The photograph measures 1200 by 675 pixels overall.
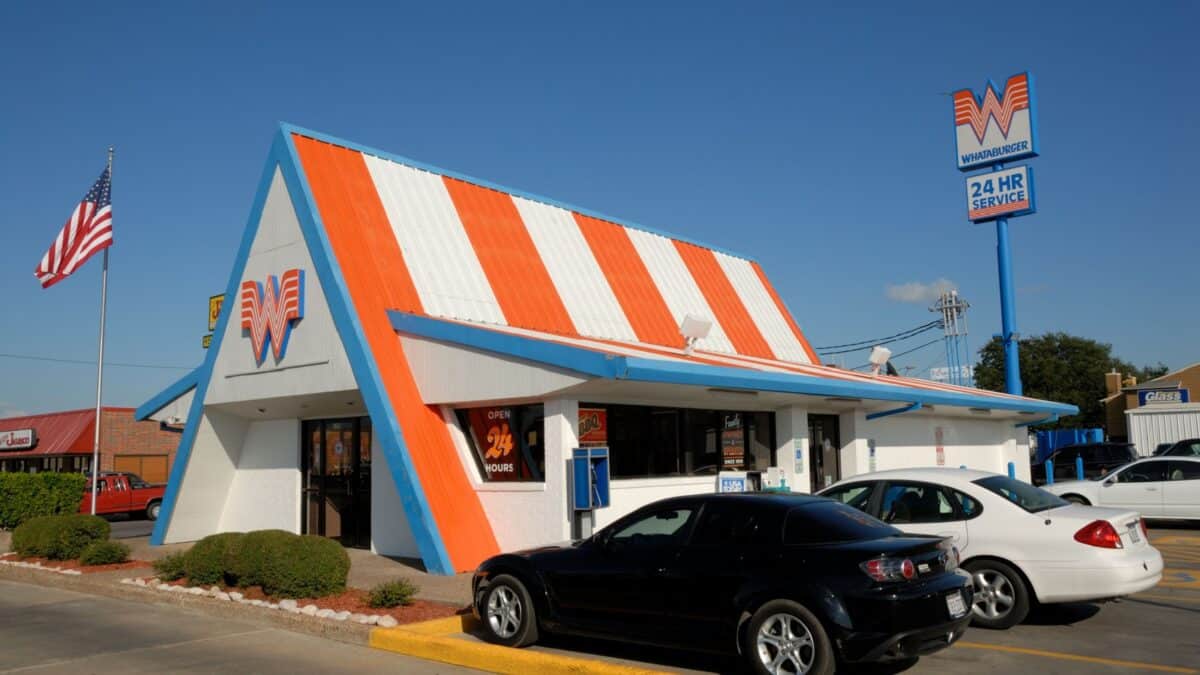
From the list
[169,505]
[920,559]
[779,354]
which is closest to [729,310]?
[779,354]

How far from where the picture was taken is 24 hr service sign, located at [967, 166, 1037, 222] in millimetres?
33469

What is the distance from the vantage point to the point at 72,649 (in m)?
9.62

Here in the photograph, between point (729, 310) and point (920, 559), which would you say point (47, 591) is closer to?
point (920, 559)

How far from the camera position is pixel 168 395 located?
20.4 metres

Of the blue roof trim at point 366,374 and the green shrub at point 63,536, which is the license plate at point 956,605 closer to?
the blue roof trim at point 366,374

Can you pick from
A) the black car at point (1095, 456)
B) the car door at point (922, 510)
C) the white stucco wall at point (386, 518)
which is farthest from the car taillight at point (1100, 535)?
the black car at point (1095, 456)

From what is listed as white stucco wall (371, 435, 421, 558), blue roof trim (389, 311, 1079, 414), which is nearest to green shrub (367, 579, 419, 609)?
blue roof trim (389, 311, 1079, 414)

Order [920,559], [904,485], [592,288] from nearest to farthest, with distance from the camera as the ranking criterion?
1. [920,559]
2. [904,485]
3. [592,288]

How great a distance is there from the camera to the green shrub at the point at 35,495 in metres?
24.5

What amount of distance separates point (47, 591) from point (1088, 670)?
44.2 feet

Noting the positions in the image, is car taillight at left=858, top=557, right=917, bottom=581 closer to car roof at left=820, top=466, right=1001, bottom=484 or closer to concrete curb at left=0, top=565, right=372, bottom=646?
car roof at left=820, top=466, right=1001, bottom=484

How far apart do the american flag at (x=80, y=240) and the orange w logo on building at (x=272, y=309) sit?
16.0 feet

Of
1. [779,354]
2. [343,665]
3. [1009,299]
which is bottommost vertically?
[343,665]

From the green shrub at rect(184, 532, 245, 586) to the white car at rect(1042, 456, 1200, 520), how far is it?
1599 centimetres
